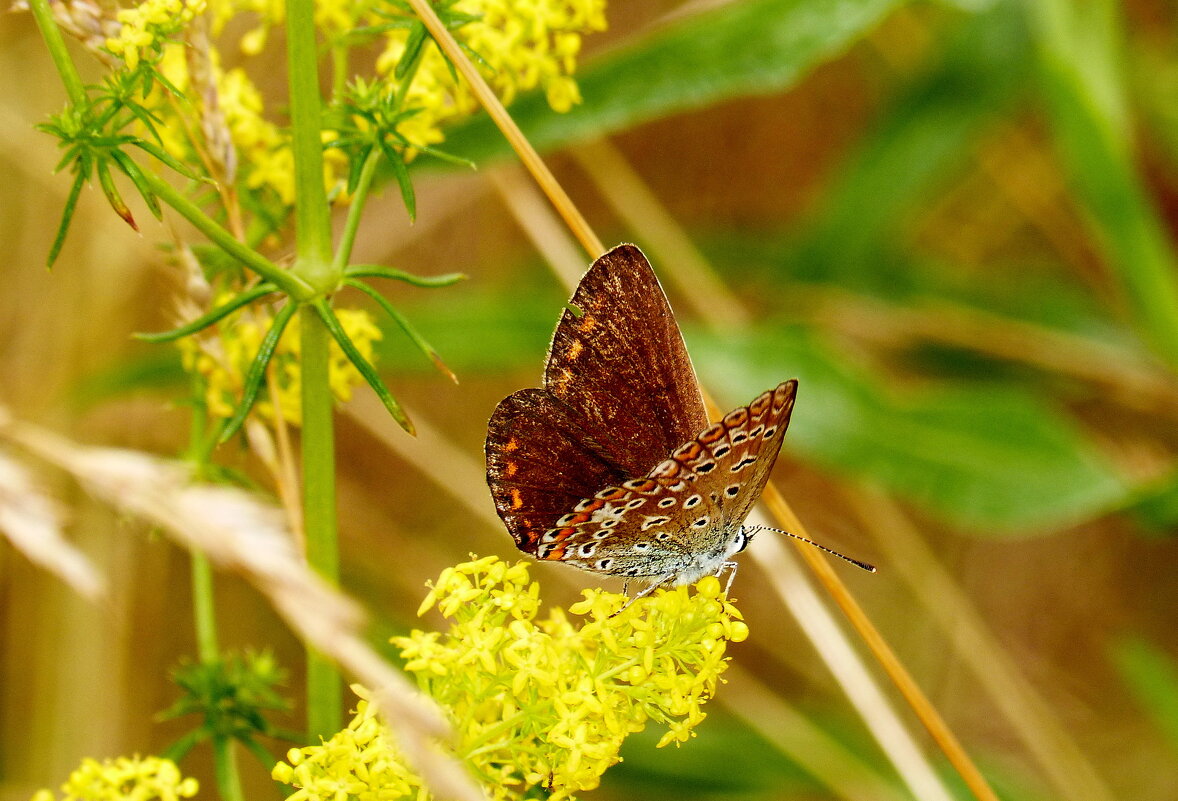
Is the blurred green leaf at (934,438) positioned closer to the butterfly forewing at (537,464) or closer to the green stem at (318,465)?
the butterfly forewing at (537,464)

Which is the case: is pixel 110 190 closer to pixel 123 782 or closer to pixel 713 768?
pixel 123 782

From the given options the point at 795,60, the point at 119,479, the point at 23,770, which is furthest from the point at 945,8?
the point at 23,770

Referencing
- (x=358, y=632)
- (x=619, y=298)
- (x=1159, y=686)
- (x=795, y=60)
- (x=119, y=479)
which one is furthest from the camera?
(x=1159, y=686)

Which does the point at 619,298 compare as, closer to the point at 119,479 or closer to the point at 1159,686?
the point at 119,479

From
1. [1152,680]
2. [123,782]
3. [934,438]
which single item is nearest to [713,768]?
[934,438]

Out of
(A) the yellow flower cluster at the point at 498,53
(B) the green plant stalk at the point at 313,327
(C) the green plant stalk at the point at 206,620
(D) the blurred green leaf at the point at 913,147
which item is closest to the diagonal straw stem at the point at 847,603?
(A) the yellow flower cluster at the point at 498,53

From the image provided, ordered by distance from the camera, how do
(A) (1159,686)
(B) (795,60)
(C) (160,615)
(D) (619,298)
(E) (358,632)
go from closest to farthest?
(E) (358,632), (D) (619,298), (B) (795,60), (A) (1159,686), (C) (160,615)

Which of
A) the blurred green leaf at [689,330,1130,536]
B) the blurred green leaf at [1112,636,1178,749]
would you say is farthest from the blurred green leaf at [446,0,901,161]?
the blurred green leaf at [1112,636,1178,749]
